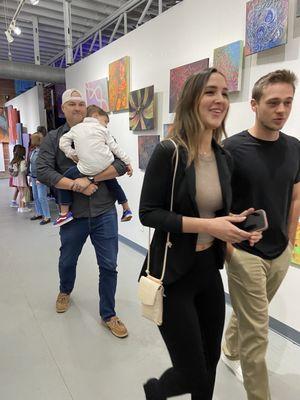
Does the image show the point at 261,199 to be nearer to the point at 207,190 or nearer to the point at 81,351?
the point at 207,190

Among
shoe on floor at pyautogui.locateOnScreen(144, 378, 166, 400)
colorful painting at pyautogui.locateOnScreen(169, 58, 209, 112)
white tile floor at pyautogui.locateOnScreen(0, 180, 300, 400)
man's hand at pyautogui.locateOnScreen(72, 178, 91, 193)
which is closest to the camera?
shoe on floor at pyautogui.locateOnScreen(144, 378, 166, 400)

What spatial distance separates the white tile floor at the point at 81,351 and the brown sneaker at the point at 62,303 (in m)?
0.05

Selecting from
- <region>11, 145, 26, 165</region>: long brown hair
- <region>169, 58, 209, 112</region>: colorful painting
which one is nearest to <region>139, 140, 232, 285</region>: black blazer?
<region>169, 58, 209, 112</region>: colorful painting

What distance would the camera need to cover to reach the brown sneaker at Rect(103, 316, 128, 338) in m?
2.35

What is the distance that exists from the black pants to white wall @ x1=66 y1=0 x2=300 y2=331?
124 centimetres

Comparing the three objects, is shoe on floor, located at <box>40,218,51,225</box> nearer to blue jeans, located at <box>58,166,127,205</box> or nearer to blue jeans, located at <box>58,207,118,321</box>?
blue jeans, located at <box>58,207,118,321</box>

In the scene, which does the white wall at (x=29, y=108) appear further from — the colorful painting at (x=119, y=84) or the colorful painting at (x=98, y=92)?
the colorful painting at (x=119, y=84)

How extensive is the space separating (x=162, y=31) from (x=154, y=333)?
3.04 metres

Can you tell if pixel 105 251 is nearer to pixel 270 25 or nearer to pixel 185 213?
pixel 185 213

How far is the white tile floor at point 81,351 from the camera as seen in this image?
1.86 meters

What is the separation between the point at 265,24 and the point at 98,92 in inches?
119

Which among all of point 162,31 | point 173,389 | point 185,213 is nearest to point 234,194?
point 185,213

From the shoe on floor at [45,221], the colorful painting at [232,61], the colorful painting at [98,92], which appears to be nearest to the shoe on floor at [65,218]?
the colorful painting at [232,61]

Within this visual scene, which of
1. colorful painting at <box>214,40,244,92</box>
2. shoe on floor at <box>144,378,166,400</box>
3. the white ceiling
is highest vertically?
the white ceiling
